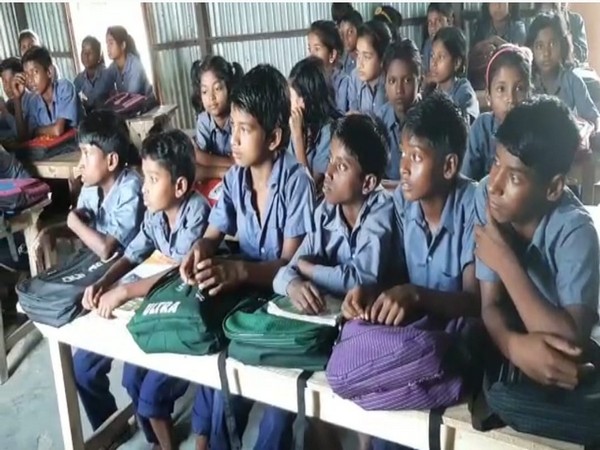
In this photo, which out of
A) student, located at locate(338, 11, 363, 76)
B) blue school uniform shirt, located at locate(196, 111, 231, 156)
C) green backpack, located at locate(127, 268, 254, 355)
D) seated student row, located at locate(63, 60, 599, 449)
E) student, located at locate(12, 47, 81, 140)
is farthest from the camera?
student, located at locate(338, 11, 363, 76)

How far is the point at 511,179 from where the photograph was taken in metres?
1.17

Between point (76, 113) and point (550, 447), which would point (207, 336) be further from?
point (76, 113)

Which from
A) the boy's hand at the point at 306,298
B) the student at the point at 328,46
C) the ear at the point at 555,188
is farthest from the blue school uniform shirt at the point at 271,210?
the student at the point at 328,46

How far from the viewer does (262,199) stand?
1.75 meters

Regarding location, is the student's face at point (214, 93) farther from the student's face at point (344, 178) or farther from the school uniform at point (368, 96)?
the student's face at point (344, 178)

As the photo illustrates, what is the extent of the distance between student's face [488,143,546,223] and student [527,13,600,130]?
1574mm

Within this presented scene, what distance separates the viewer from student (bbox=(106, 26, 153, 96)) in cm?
480

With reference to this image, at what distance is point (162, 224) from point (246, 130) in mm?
388

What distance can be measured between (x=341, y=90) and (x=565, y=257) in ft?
8.42

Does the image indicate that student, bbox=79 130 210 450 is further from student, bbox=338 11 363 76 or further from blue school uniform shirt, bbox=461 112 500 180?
student, bbox=338 11 363 76

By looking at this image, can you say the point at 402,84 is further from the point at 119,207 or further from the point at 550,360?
the point at 550,360

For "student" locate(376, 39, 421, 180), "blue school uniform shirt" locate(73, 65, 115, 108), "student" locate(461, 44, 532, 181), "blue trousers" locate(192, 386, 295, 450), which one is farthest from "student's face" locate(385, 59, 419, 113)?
"blue school uniform shirt" locate(73, 65, 115, 108)

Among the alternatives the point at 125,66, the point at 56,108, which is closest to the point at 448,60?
the point at 56,108

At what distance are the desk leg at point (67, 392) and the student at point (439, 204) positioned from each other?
0.97m
